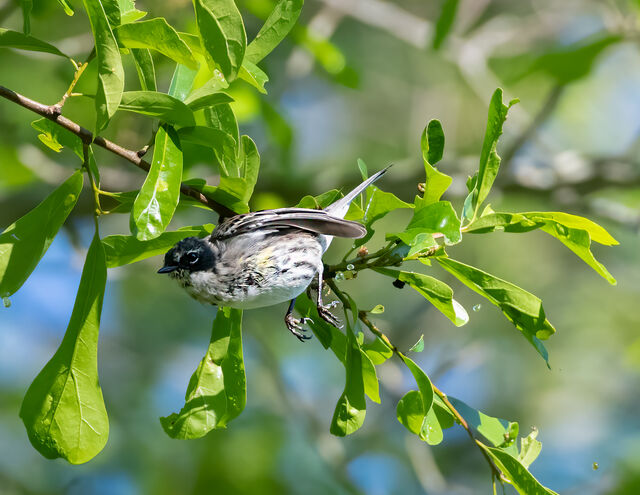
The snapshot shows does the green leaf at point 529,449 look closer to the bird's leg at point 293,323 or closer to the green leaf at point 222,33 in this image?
the bird's leg at point 293,323

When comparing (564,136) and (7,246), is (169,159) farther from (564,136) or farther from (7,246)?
(564,136)

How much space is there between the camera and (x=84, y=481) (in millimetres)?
6105

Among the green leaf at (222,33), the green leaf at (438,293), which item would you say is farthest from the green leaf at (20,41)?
the green leaf at (438,293)

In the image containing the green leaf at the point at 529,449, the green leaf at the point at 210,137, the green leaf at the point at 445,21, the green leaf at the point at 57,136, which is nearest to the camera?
the green leaf at the point at 210,137

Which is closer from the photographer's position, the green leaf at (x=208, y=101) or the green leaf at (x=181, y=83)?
the green leaf at (x=208, y=101)

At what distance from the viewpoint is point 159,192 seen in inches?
65.5

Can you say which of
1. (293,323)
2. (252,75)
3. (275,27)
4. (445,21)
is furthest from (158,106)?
(445,21)

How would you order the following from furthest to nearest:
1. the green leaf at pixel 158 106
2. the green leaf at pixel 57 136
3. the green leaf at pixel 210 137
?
1. the green leaf at pixel 57 136
2. the green leaf at pixel 210 137
3. the green leaf at pixel 158 106

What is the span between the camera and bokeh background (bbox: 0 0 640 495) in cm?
457

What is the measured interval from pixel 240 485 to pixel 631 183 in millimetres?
3244

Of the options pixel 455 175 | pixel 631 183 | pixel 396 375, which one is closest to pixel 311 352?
pixel 396 375

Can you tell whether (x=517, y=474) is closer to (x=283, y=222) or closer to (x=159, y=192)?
(x=283, y=222)

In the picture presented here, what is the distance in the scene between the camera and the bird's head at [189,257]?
227 centimetres

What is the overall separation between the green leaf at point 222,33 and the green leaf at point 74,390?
577mm
